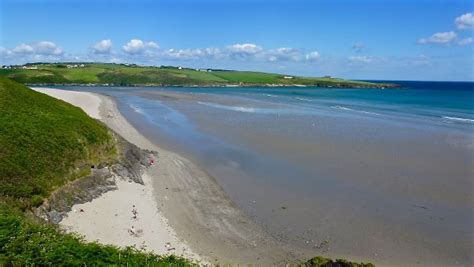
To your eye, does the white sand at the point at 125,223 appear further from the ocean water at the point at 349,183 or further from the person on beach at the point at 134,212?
the ocean water at the point at 349,183

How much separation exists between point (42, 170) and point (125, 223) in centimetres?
455

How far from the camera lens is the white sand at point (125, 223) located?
52.5ft

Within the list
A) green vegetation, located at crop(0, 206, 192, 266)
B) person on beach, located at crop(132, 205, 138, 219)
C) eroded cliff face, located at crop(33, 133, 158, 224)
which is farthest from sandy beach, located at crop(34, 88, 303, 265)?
green vegetation, located at crop(0, 206, 192, 266)

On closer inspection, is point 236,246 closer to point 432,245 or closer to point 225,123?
point 432,245

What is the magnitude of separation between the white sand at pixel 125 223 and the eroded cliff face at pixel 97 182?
36 cm

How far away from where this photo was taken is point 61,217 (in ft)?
57.1

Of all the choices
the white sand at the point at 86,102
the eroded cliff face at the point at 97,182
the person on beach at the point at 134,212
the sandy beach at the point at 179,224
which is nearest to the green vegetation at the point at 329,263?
the sandy beach at the point at 179,224

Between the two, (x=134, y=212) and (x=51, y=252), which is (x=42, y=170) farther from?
(x=51, y=252)

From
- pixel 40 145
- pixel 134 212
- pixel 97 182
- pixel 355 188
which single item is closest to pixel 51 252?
pixel 134 212

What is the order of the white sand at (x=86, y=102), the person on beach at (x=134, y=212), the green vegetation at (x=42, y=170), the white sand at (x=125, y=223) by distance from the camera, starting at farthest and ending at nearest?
the white sand at (x=86, y=102) → the person on beach at (x=134, y=212) → the white sand at (x=125, y=223) → the green vegetation at (x=42, y=170)

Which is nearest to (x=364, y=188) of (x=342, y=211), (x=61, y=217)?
(x=342, y=211)

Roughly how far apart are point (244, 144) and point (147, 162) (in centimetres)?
1198

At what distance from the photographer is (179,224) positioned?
1825cm

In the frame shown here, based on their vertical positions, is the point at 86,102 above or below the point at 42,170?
below
